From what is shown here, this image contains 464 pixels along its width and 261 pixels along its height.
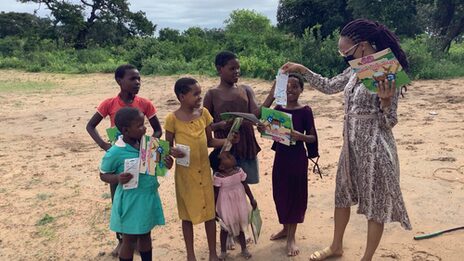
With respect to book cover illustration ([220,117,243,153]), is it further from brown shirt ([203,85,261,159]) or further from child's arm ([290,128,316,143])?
child's arm ([290,128,316,143])

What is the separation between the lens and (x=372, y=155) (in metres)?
2.79

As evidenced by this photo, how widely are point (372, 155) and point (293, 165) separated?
26.6 inches

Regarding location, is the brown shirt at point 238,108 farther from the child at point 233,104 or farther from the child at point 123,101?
the child at point 123,101

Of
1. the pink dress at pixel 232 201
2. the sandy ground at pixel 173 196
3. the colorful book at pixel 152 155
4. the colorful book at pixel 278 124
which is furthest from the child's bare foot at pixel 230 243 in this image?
the colorful book at pixel 152 155

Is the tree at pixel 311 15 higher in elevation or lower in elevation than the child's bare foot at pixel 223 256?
higher

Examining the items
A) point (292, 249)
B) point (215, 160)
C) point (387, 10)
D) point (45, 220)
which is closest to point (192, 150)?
point (215, 160)

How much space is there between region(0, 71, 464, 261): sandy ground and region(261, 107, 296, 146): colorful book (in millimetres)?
937

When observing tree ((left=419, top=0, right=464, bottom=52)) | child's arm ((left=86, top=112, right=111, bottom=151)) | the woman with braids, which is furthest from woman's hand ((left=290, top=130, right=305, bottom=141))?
tree ((left=419, top=0, right=464, bottom=52))

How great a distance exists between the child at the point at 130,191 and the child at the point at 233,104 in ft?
2.07

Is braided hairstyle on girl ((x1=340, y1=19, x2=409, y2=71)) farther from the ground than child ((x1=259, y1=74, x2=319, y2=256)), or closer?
farther from the ground

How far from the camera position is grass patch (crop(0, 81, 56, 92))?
14219 mm

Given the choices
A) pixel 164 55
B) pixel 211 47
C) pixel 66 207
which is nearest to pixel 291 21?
pixel 211 47

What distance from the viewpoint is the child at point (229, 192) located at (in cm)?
314

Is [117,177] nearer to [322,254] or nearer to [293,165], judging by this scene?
[293,165]
